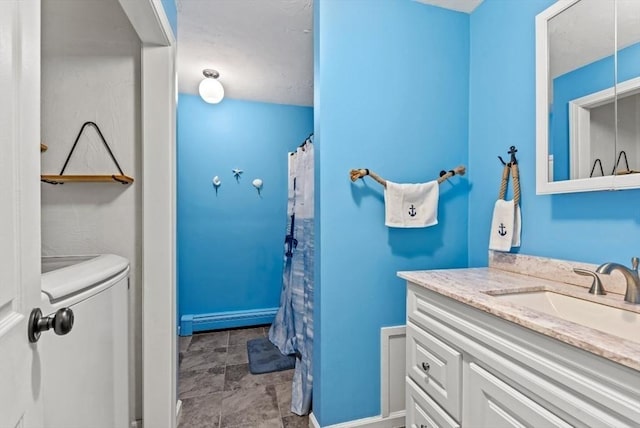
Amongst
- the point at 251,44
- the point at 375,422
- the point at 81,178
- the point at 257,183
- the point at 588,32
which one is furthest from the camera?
the point at 257,183

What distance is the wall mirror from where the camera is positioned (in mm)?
1012

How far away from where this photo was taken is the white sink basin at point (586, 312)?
2.87 ft

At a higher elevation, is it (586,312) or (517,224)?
(517,224)

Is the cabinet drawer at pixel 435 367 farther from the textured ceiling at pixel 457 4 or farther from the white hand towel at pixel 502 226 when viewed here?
the textured ceiling at pixel 457 4

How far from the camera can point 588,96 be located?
114 cm

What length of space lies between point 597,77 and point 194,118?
118 inches

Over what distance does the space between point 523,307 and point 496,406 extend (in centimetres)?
31

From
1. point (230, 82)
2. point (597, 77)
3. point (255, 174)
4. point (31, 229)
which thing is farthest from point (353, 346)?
point (230, 82)

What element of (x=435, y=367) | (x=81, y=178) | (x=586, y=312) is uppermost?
(x=81, y=178)

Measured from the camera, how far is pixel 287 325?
8.14 feet

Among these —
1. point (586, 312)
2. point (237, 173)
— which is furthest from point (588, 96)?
point (237, 173)

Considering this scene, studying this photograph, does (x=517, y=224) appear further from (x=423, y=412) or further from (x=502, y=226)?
(x=423, y=412)

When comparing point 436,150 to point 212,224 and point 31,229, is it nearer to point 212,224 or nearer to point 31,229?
point 31,229

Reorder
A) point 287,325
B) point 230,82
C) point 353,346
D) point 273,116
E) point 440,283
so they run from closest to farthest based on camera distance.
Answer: point 440,283 → point 353,346 → point 287,325 → point 230,82 → point 273,116
